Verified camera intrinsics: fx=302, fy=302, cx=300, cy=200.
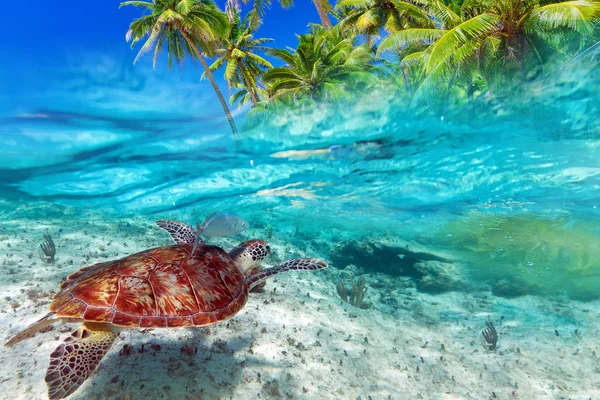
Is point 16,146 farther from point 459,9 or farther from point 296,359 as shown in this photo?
point 459,9

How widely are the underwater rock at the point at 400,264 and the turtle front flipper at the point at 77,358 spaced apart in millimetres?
11576

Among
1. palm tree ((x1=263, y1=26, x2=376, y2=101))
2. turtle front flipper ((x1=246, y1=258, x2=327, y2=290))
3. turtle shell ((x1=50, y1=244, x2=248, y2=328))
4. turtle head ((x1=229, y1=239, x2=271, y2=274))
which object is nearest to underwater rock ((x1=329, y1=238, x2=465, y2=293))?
turtle head ((x1=229, y1=239, x2=271, y2=274))

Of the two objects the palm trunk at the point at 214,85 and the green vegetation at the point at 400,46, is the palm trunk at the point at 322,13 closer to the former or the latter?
the green vegetation at the point at 400,46

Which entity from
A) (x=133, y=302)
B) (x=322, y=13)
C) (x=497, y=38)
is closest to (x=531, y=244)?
(x=497, y=38)

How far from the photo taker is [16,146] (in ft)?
46.2

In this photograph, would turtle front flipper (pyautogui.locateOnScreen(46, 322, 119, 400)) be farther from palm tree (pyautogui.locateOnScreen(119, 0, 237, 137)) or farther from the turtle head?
palm tree (pyautogui.locateOnScreen(119, 0, 237, 137))

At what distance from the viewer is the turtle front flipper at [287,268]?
471 centimetres

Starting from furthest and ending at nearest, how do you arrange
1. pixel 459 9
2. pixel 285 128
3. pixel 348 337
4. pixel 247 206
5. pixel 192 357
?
pixel 247 206 < pixel 459 9 < pixel 285 128 < pixel 348 337 < pixel 192 357

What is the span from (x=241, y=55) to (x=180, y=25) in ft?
15.7

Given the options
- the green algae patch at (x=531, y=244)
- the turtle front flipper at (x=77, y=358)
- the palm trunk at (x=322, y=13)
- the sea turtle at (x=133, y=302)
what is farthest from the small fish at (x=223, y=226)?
the palm trunk at (x=322, y=13)

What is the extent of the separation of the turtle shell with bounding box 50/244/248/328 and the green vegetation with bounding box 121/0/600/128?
11.4m

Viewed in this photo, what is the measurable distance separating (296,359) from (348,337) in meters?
1.68

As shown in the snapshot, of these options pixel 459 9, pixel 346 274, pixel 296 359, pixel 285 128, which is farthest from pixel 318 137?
pixel 459 9

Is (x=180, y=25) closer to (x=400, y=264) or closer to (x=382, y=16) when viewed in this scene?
(x=382, y=16)
